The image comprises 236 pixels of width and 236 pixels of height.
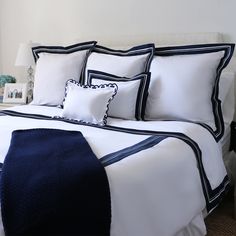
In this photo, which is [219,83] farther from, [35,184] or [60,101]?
[35,184]

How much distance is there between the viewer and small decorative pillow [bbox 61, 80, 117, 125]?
2.21 meters

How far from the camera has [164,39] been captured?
111 inches

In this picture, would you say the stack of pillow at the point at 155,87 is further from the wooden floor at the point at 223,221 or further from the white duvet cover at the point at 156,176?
the wooden floor at the point at 223,221

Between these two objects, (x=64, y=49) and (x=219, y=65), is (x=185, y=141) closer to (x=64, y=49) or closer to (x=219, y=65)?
(x=219, y=65)

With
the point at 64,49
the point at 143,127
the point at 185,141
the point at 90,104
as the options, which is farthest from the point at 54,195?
the point at 64,49

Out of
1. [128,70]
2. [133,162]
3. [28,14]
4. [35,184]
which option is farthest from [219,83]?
[28,14]

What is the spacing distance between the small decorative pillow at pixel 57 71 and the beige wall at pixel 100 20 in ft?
1.48

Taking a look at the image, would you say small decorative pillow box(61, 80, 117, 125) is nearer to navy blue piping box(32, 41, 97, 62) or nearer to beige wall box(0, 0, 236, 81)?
navy blue piping box(32, 41, 97, 62)

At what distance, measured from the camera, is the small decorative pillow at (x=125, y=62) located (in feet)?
8.00

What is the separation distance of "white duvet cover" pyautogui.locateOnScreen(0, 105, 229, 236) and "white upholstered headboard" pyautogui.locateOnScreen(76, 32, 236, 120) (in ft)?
2.63

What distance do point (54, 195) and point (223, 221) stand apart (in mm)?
1408

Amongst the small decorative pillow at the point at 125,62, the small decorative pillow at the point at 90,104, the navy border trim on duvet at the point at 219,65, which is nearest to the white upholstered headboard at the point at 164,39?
the navy border trim on duvet at the point at 219,65

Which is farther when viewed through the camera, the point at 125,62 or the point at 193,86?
the point at 125,62

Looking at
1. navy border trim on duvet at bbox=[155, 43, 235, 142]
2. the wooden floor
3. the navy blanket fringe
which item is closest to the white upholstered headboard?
navy border trim on duvet at bbox=[155, 43, 235, 142]
